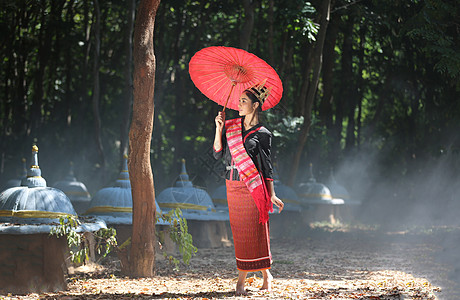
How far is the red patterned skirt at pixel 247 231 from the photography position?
6.48 metres

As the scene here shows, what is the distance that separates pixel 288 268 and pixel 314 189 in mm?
8759

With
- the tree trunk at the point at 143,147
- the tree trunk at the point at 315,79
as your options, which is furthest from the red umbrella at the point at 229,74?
the tree trunk at the point at 315,79

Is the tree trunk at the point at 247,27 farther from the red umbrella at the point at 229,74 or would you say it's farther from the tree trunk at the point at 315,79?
the red umbrella at the point at 229,74

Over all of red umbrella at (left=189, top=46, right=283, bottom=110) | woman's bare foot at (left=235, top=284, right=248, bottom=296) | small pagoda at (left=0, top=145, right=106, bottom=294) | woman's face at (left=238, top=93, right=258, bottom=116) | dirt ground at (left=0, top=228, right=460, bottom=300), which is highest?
red umbrella at (left=189, top=46, right=283, bottom=110)

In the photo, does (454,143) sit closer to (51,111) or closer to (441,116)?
(441,116)

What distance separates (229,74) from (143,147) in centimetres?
178

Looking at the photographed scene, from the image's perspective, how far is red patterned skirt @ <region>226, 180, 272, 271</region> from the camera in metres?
6.48

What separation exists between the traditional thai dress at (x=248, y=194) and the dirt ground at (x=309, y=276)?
0.45 m

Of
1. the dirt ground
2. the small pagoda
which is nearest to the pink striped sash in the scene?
the dirt ground

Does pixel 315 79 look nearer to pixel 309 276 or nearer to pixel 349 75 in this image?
pixel 349 75

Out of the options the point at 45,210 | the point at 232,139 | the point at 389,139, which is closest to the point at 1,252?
the point at 45,210

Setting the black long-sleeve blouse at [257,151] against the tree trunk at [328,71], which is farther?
the tree trunk at [328,71]

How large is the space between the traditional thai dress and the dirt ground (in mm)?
451

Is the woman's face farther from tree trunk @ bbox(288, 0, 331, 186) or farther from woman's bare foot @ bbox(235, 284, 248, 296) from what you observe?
tree trunk @ bbox(288, 0, 331, 186)
